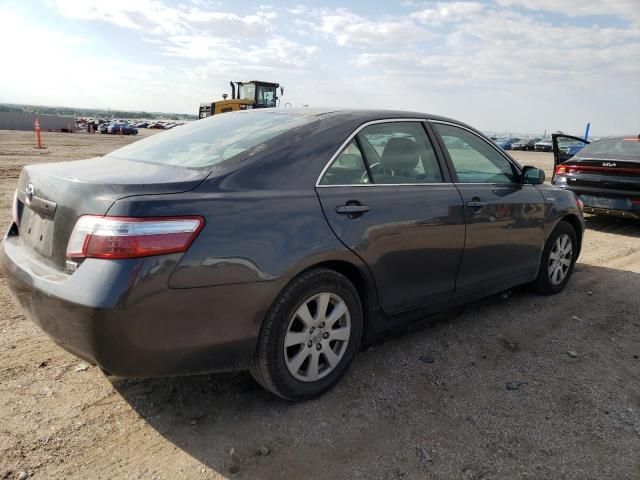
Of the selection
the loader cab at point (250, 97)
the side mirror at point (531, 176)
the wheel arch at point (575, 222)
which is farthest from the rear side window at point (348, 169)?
the loader cab at point (250, 97)

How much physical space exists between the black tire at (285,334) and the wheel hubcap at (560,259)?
2.60m

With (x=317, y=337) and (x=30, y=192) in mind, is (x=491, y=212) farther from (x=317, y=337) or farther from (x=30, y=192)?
(x=30, y=192)

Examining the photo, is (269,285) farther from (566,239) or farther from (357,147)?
(566,239)

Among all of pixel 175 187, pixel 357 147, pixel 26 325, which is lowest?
pixel 26 325

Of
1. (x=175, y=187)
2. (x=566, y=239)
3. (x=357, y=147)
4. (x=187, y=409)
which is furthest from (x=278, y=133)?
(x=566, y=239)

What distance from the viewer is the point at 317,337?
9.30 ft

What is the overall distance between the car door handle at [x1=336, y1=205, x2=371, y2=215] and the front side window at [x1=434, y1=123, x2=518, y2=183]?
3.48ft

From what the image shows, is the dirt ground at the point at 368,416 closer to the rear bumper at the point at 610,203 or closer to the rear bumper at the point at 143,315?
the rear bumper at the point at 143,315

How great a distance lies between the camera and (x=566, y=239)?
487cm

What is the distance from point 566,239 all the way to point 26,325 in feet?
15.3

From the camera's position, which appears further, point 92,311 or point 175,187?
point 175,187

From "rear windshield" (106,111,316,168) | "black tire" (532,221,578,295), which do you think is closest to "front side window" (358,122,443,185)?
"rear windshield" (106,111,316,168)

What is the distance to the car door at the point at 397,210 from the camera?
291 cm

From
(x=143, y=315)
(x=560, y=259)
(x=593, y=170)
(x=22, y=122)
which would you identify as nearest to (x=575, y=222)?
(x=560, y=259)
